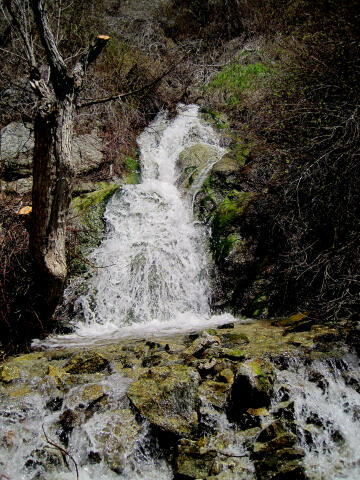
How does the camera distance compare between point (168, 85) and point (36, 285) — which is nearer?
point (36, 285)

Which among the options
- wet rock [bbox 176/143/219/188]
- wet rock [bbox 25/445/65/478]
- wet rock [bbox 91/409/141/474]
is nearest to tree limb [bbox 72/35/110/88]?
wet rock [bbox 91/409/141/474]

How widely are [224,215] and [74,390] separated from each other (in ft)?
13.8

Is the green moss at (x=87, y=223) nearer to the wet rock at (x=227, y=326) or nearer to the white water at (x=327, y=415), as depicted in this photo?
the wet rock at (x=227, y=326)

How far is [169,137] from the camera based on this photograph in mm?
10508

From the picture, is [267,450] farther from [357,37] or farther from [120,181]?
[120,181]

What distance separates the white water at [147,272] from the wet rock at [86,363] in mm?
1049

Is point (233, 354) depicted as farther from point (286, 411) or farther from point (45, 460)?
point (45, 460)

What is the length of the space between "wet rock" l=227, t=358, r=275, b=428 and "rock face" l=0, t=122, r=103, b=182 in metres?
6.41

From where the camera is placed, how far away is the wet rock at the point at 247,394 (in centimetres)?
308

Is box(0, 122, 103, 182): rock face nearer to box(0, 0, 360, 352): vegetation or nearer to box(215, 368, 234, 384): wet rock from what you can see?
box(0, 0, 360, 352): vegetation

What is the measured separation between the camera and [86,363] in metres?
3.86

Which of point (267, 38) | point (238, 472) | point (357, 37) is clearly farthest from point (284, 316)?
point (267, 38)

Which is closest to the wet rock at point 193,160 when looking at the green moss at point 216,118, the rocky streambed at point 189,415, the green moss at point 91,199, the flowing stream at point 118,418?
the green moss at point 216,118

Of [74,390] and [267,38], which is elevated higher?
[267,38]
